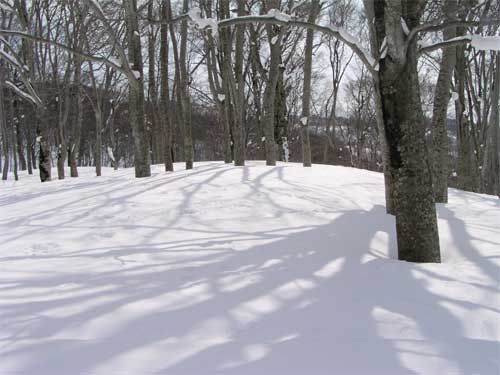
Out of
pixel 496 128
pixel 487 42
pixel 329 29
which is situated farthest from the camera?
pixel 496 128

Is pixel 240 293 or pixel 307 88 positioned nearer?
pixel 240 293

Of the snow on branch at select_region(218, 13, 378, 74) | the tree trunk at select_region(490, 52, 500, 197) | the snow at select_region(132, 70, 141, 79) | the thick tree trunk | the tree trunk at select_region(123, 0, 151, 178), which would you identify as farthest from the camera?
the tree trunk at select_region(490, 52, 500, 197)

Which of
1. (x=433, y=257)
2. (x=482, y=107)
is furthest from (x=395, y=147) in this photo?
(x=482, y=107)

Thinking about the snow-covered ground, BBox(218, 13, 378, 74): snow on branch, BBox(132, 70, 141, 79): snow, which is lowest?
the snow-covered ground

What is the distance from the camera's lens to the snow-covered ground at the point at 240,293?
5.62 feet

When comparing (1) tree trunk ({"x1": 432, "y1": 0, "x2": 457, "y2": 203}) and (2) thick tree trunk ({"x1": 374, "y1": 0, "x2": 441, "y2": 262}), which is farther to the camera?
(1) tree trunk ({"x1": 432, "y1": 0, "x2": 457, "y2": 203})

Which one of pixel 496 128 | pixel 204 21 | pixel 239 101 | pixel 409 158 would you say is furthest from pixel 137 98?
pixel 496 128

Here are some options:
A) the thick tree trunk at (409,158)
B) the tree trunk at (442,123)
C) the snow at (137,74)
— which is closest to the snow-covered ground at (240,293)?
the thick tree trunk at (409,158)

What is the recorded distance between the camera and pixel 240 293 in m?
2.41

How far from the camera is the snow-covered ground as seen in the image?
171 cm

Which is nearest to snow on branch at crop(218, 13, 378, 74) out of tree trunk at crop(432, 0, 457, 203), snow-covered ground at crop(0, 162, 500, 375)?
snow-covered ground at crop(0, 162, 500, 375)

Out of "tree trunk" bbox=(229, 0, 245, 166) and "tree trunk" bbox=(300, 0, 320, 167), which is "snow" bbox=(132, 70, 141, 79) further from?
"tree trunk" bbox=(300, 0, 320, 167)

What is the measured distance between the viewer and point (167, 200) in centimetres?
495

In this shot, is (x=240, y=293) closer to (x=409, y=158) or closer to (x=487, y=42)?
(x=409, y=158)
